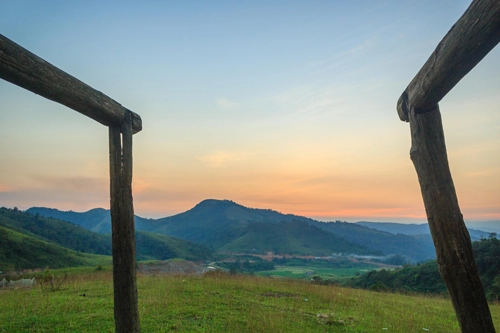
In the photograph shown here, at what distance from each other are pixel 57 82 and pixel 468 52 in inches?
167

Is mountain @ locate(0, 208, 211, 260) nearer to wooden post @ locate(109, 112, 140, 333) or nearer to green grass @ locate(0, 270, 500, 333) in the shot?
green grass @ locate(0, 270, 500, 333)

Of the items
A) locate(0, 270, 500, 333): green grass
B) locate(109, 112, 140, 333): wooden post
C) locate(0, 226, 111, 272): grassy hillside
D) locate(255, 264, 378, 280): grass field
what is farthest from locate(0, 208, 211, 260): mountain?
locate(109, 112, 140, 333): wooden post

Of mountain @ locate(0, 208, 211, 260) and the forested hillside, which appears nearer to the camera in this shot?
the forested hillside

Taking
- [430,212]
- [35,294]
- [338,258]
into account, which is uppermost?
[430,212]

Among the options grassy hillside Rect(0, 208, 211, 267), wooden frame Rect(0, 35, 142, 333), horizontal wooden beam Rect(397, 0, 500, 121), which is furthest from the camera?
grassy hillside Rect(0, 208, 211, 267)

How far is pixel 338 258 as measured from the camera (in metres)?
135

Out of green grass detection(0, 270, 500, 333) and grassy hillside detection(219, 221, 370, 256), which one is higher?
green grass detection(0, 270, 500, 333)

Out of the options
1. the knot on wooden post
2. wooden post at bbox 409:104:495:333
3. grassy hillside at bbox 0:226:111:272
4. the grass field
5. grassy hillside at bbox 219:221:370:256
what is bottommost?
the grass field

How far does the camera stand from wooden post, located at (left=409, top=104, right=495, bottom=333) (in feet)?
10.5

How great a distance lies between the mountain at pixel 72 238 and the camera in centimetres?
8425

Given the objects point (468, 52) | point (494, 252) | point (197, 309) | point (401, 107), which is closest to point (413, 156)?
point (401, 107)

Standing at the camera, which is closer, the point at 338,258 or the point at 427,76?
the point at 427,76

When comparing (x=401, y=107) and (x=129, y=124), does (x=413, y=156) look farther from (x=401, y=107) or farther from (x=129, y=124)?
(x=129, y=124)

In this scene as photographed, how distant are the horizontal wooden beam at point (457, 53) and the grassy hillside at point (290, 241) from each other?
148821mm
